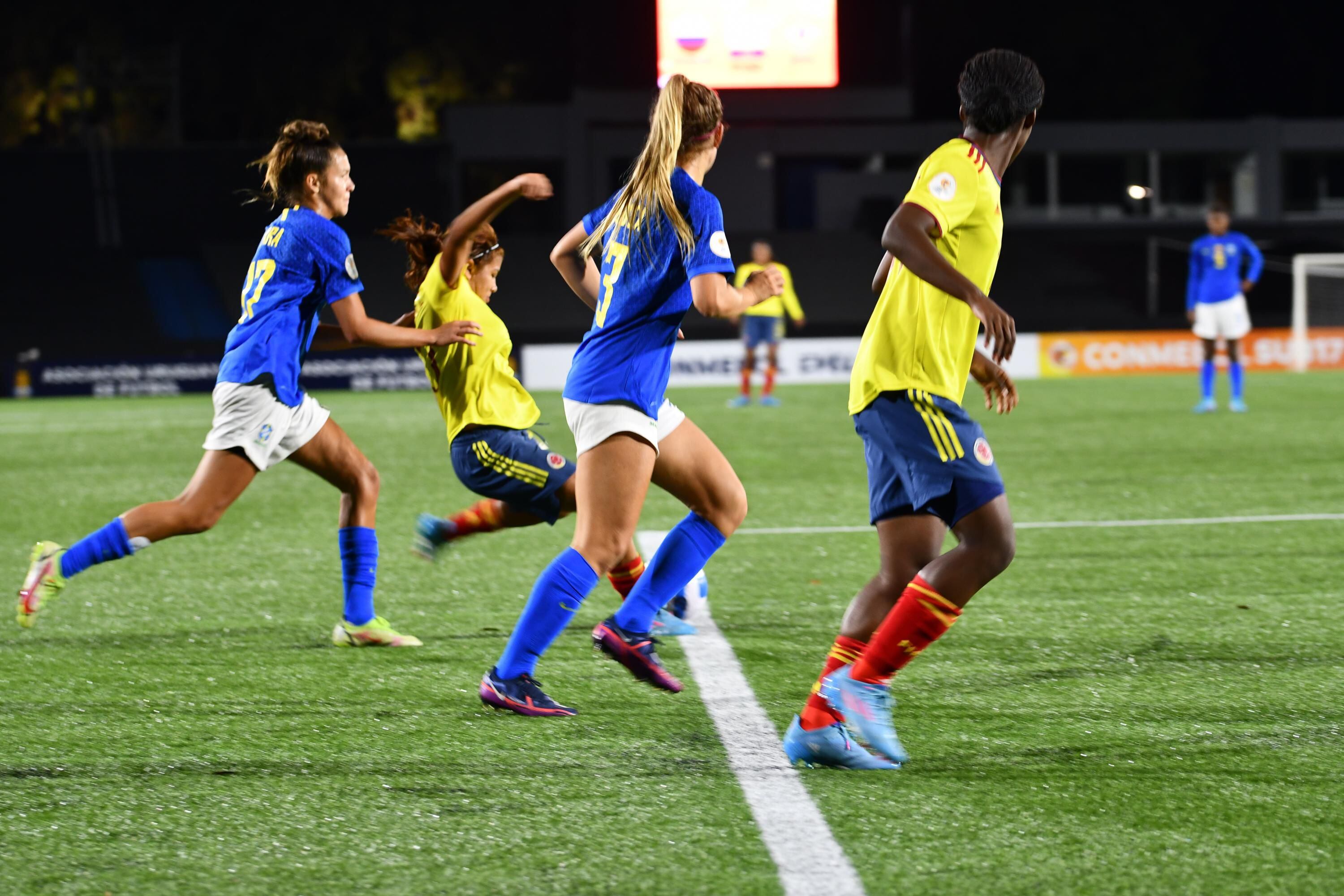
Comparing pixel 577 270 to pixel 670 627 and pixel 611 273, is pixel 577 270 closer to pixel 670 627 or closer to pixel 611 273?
pixel 611 273

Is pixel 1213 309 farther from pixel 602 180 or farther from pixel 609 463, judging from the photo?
pixel 602 180

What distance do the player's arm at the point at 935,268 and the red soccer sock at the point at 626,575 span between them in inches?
A: 82.4

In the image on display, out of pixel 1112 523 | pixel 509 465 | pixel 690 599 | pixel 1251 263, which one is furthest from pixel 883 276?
pixel 1251 263

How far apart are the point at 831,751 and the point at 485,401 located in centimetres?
235

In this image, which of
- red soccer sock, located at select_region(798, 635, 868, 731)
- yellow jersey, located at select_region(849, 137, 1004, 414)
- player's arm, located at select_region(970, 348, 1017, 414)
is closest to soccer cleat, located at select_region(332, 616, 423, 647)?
red soccer sock, located at select_region(798, 635, 868, 731)

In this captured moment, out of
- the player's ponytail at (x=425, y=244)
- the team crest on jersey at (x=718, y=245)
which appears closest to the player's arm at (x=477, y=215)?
the player's ponytail at (x=425, y=244)

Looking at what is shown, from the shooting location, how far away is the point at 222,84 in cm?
4009

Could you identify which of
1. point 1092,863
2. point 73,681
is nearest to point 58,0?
point 73,681

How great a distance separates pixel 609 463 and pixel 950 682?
1.25m

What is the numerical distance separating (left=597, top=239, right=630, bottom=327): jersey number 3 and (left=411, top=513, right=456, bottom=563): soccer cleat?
208 centimetres

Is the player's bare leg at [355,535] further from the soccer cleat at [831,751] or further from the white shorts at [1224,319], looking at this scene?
the white shorts at [1224,319]

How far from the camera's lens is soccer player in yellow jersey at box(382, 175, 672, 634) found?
17.0 feet

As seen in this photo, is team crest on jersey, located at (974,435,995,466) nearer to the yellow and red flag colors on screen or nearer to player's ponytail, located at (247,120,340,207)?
player's ponytail, located at (247,120,340,207)

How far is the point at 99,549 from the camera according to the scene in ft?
15.8
